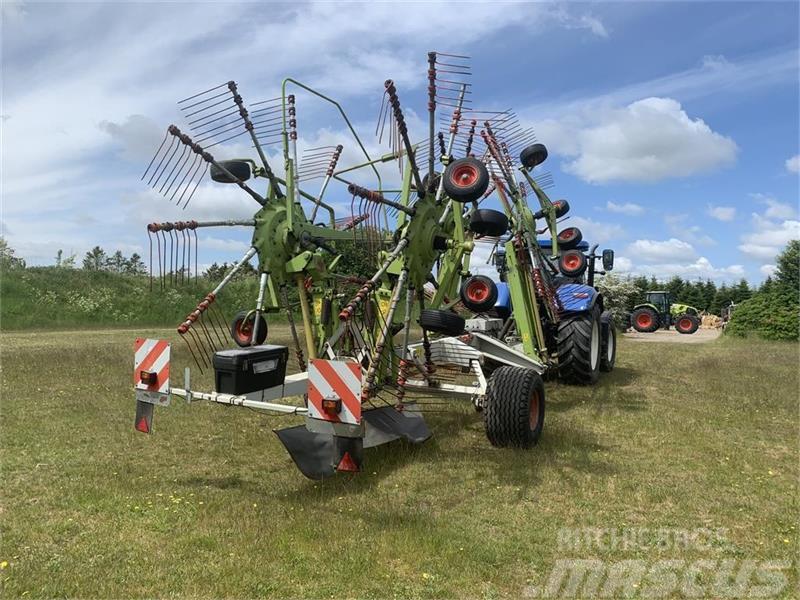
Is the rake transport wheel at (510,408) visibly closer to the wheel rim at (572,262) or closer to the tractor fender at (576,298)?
the tractor fender at (576,298)

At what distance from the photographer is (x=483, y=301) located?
24.0 ft

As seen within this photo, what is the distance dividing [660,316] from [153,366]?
29.2 metres

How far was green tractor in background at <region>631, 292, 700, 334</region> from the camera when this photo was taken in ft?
84.9

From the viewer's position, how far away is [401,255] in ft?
18.6

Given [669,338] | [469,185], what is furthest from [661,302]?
[469,185]

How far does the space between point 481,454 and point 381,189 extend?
312 centimetres

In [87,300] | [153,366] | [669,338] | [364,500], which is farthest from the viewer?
[87,300]

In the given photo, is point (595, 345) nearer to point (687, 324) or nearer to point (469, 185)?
→ point (469, 185)

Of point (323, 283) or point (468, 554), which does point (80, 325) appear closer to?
point (323, 283)

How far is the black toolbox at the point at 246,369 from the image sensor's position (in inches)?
185

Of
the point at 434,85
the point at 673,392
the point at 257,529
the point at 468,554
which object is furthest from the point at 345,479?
the point at 673,392

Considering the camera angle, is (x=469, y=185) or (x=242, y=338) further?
(x=242, y=338)

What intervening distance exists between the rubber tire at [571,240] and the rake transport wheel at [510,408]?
16.0 ft

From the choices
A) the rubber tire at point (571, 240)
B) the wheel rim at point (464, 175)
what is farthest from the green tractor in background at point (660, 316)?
the wheel rim at point (464, 175)
